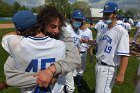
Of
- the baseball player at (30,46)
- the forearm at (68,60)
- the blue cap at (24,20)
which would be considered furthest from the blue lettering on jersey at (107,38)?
the blue cap at (24,20)

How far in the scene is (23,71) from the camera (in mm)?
2766

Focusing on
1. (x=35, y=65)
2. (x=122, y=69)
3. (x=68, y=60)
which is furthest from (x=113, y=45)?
(x=35, y=65)

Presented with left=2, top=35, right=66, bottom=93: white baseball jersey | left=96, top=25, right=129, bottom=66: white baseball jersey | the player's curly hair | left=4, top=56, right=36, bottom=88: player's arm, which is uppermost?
the player's curly hair

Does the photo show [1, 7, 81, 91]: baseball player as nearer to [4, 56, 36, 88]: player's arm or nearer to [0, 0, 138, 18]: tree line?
[4, 56, 36, 88]: player's arm

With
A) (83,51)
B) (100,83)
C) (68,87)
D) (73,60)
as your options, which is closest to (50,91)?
(73,60)

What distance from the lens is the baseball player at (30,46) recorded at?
105 inches

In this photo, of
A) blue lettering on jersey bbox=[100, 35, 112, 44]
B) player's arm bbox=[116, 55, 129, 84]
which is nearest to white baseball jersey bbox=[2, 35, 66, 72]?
player's arm bbox=[116, 55, 129, 84]

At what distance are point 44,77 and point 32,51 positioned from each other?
0.26 metres

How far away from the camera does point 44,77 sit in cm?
262

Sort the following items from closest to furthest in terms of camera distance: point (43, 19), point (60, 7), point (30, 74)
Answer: point (30, 74), point (43, 19), point (60, 7)

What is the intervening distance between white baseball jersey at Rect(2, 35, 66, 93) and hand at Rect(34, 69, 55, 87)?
124 millimetres

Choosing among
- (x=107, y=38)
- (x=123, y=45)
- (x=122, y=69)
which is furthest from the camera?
(x=107, y=38)

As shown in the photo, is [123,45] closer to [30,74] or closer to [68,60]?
[68,60]

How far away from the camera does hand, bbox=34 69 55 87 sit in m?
2.62
